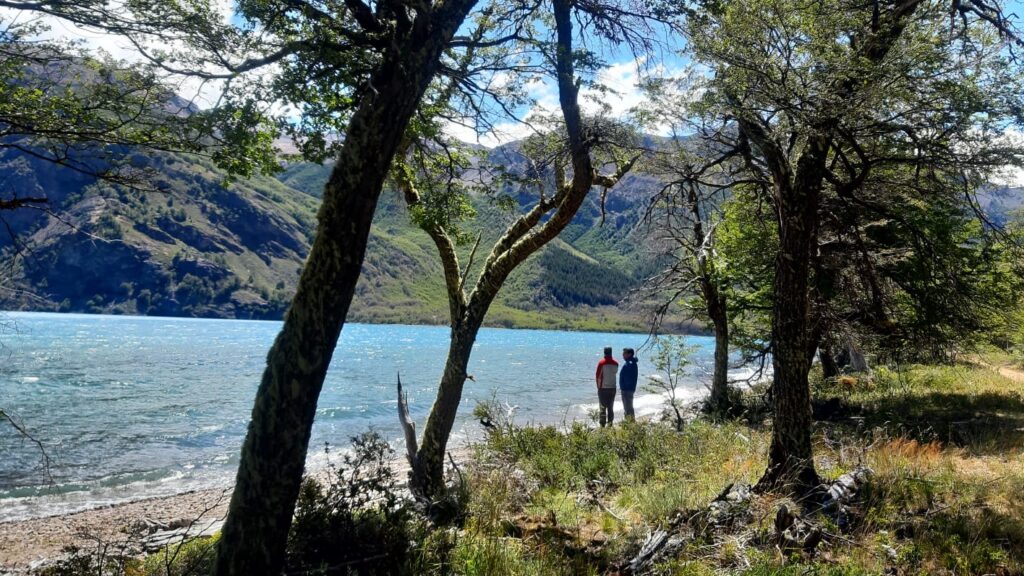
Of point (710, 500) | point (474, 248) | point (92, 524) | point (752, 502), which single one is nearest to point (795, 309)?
point (752, 502)

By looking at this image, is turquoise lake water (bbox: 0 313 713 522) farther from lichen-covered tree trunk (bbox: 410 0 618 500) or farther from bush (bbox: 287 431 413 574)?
lichen-covered tree trunk (bbox: 410 0 618 500)

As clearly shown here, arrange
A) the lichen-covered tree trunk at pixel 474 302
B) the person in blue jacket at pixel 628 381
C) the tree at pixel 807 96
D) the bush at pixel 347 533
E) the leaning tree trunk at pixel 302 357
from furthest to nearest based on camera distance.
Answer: the person in blue jacket at pixel 628 381 → the lichen-covered tree trunk at pixel 474 302 → the tree at pixel 807 96 → the bush at pixel 347 533 → the leaning tree trunk at pixel 302 357

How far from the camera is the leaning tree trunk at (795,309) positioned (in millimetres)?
6219

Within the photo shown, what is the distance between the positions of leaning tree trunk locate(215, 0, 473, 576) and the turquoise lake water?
6.54ft

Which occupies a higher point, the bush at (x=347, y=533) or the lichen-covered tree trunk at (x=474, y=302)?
the lichen-covered tree trunk at (x=474, y=302)

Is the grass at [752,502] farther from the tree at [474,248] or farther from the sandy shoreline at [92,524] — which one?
the sandy shoreline at [92,524]

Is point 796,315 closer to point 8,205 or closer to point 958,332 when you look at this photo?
point 8,205

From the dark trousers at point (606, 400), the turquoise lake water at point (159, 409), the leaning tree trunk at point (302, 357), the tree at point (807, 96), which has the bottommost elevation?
the turquoise lake water at point (159, 409)

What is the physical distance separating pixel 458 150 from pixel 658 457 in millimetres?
6109

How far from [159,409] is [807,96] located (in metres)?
28.3

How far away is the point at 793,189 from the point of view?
20.8 ft

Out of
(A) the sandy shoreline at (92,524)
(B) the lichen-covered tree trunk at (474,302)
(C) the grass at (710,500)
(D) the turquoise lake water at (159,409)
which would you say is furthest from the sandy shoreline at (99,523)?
(C) the grass at (710,500)

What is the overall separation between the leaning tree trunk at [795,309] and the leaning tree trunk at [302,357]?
4.64 m

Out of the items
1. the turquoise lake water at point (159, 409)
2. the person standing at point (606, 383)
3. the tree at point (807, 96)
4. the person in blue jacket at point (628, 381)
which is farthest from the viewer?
the person in blue jacket at point (628, 381)
